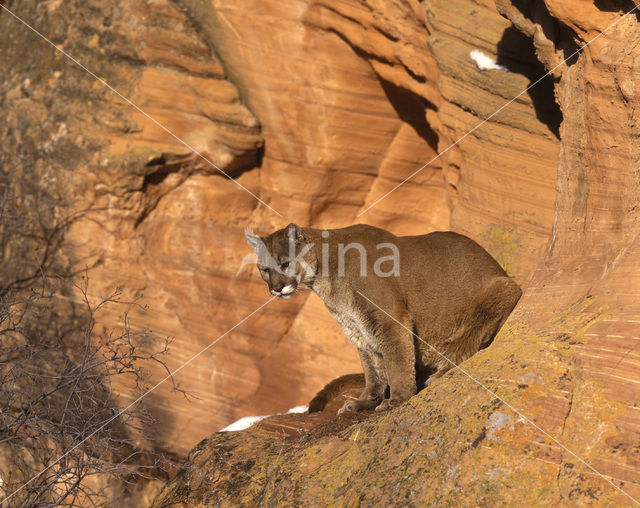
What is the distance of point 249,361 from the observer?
1018 centimetres

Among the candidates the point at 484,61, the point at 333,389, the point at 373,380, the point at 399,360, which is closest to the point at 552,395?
the point at 399,360

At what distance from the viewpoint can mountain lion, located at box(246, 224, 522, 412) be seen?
6039 mm

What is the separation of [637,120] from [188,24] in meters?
6.14

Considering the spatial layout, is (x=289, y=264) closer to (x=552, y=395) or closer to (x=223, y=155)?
(x=552, y=395)

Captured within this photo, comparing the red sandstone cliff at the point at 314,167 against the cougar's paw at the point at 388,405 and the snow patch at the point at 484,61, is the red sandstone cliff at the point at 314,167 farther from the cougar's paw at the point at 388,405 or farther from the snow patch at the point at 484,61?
the cougar's paw at the point at 388,405

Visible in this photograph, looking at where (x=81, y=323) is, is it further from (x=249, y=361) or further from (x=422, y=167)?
(x=422, y=167)

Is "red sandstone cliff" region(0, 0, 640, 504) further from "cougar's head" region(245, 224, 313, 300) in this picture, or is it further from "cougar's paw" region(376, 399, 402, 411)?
"cougar's head" region(245, 224, 313, 300)

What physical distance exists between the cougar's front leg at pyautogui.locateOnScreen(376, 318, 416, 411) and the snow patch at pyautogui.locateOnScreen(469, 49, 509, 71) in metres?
2.86

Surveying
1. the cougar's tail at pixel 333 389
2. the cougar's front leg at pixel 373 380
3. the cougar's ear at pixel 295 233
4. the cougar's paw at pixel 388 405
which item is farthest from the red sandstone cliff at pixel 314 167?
the cougar's ear at pixel 295 233

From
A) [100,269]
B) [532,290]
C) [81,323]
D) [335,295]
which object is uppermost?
[532,290]

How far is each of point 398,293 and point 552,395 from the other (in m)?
2.14

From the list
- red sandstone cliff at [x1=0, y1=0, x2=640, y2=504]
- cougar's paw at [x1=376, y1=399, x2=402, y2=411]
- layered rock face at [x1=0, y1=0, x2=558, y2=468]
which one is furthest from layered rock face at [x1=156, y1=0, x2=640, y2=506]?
layered rock face at [x1=0, y1=0, x2=558, y2=468]

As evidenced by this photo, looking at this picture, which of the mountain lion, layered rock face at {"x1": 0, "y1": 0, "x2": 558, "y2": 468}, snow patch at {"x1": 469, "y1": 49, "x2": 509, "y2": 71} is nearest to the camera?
the mountain lion

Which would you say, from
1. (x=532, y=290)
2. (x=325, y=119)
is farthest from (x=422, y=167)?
(x=532, y=290)
